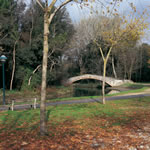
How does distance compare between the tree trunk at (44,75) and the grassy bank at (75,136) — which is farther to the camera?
the tree trunk at (44,75)

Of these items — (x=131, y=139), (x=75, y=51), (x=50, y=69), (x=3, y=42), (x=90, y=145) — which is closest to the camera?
(x=90, y=145)

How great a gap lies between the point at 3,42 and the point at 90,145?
2734 cm

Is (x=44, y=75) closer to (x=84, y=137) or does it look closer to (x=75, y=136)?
(x=75, y=136)

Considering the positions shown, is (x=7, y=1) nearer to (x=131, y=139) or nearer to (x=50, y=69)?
(x=50, y=69)

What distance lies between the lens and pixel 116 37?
44.9ft

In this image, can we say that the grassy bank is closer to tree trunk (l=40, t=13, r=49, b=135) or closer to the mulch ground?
the mulch ground

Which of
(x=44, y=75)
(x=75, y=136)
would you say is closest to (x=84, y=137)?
(x=75, y=136)

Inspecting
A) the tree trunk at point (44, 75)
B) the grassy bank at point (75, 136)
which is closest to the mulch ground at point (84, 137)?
the grassy bank at point (75, 136)

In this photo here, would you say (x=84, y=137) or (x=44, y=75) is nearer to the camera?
(x=44, y=75)

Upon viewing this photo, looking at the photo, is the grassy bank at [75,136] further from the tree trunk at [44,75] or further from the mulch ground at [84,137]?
the tree trunk at [44,75]

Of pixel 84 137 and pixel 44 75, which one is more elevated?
pixel 44 75

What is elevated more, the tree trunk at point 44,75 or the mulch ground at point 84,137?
the tree trunk at point 44,75

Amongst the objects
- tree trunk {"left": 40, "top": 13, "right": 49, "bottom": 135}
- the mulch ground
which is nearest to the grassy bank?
the mulch ground

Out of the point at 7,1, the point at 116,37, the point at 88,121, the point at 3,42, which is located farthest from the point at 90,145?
the point at 7,1
